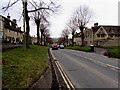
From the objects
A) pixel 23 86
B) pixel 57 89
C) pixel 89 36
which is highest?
pixel 89 36

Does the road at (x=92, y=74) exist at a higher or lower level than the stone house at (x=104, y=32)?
lower

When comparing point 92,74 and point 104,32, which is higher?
point 104,32

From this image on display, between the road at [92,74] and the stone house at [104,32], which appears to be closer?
the road at [92,74]

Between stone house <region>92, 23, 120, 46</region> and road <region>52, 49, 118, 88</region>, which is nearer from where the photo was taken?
Result: road <region>52, 49, 118, 88</region>

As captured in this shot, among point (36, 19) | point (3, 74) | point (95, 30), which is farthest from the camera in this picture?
point (95, 30)

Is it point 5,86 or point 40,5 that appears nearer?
point 5,86

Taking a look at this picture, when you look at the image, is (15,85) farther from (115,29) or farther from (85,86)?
(115,29)

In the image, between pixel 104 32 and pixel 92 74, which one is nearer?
pixel 92 74

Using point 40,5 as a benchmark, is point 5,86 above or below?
below

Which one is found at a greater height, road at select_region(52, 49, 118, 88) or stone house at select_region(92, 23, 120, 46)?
stone house at select_region(92, 23, 120, 46)

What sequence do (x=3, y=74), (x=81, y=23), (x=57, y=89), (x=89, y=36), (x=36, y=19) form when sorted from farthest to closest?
(x=89, y=36), (x=81, y=23), (x=36, y=19), (x=57, y=89), (x=3, y=74)

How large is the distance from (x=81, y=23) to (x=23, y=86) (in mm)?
44175

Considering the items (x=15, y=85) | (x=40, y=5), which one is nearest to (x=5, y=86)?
(x=15, y=85)

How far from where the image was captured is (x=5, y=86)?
176 inches
